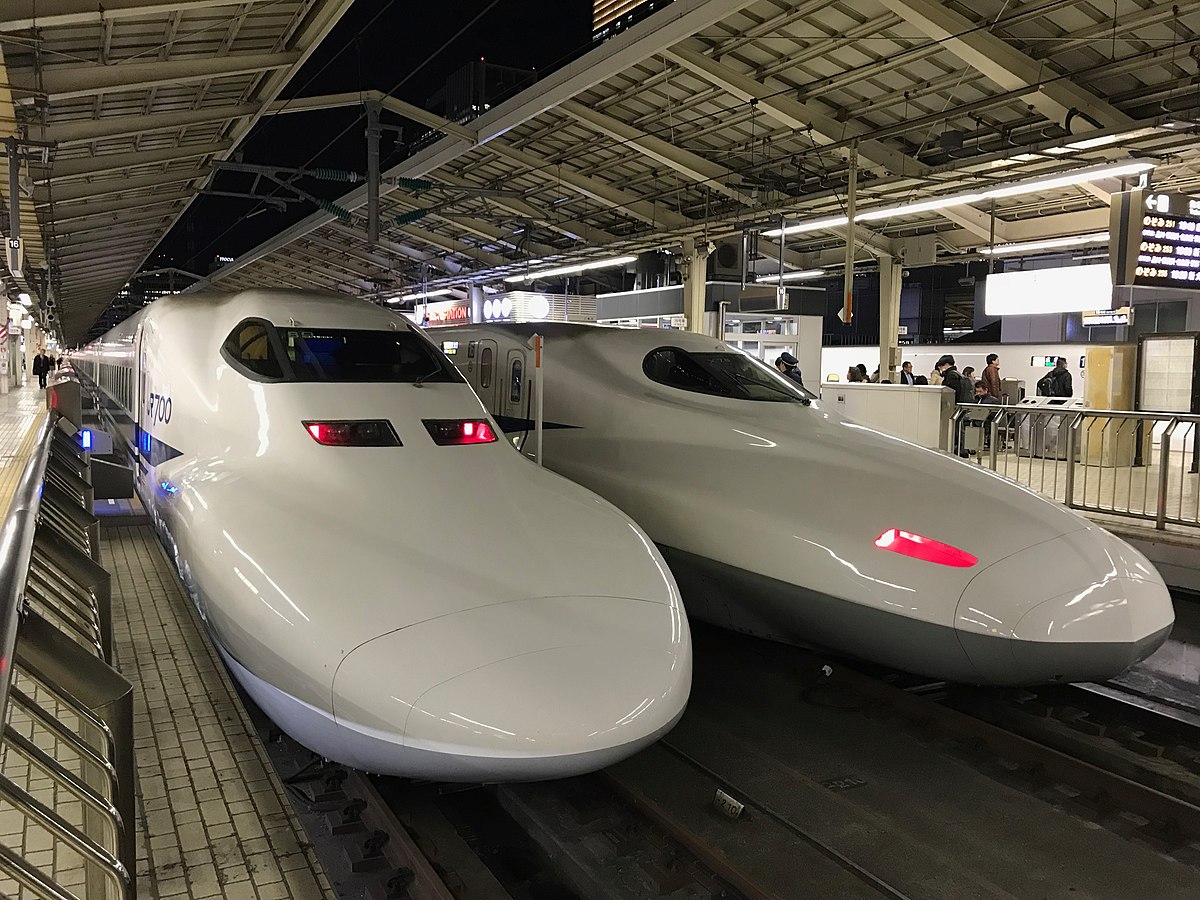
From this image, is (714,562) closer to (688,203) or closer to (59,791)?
(59,791)

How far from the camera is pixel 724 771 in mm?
5414

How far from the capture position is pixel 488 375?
33.3 ft

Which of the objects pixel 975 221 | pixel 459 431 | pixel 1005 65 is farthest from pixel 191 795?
pixel 975 221

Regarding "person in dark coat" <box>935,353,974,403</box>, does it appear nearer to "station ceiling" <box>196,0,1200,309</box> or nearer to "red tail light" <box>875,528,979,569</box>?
"station ceiling" <box>196,0,1200,309</box>

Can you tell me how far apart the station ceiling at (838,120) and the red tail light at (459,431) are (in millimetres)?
3558

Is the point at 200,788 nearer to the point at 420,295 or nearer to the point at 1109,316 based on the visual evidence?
the point at 1109,316

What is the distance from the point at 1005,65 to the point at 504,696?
10.8 m

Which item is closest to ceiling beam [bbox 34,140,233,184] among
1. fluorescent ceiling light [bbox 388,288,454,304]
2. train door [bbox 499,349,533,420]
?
train door [bbox 499,349,533,420]

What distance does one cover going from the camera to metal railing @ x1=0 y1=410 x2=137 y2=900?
6.93 ft

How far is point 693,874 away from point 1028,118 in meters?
12.6

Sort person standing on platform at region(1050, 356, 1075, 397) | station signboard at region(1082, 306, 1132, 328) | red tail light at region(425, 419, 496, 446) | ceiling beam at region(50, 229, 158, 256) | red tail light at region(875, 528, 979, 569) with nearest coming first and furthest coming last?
red tail light at region(425, 419, 496, 446) < red tail light at region(875, 528, 979, 569) < person standing on platform at region(1050, 356, 1075, 397) < station signboard at region(1082, 306, 1132, 328) < ceiling beam at region(50, 229, 158, 256)

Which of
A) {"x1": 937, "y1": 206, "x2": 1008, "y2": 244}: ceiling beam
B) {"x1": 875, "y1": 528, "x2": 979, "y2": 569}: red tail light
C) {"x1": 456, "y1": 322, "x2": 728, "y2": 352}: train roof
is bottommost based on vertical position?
{"x1": 875, "y1": 528, "x2": 979, "y2": 569}: red tail light

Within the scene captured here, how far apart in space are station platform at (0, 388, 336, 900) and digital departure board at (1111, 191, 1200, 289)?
1211 centimetres

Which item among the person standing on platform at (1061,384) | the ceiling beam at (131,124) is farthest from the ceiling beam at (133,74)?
the person standing on platform at (1061,384)
